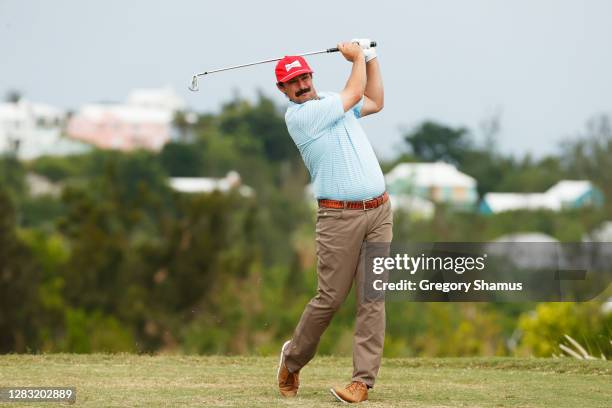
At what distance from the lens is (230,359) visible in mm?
10445

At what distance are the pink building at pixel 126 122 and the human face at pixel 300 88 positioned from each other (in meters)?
95.5

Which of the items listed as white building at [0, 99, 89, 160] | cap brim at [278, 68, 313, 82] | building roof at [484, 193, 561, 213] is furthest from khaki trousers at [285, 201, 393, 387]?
white building at [0, 99, 89, 160]

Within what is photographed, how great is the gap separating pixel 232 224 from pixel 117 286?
43.6ft

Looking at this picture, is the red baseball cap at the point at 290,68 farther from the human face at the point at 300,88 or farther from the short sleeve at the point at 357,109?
the short sleeve at the point at 357,109

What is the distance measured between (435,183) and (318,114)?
80551 millimetres

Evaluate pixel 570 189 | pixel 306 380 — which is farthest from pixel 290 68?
pixel 570 189

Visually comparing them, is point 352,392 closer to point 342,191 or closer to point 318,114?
point 342,191

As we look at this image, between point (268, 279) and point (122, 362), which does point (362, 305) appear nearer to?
point (122, 362)

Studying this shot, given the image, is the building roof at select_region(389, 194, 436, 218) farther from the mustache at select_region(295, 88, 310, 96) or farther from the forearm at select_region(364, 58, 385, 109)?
the mustache at select_region(295, 88, 310, 96)

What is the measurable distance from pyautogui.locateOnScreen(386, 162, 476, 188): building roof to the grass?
6852 centimetres

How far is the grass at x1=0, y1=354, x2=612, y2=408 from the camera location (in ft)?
25.3

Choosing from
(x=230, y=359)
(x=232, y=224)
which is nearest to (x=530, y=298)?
(x=230, y=359)

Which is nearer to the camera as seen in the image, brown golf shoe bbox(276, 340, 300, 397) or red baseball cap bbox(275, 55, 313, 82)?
red baseball cap bbox(275, 55, 313, 82)

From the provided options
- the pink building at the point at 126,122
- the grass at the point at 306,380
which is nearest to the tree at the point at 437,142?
the pink building at the point at 126,122
